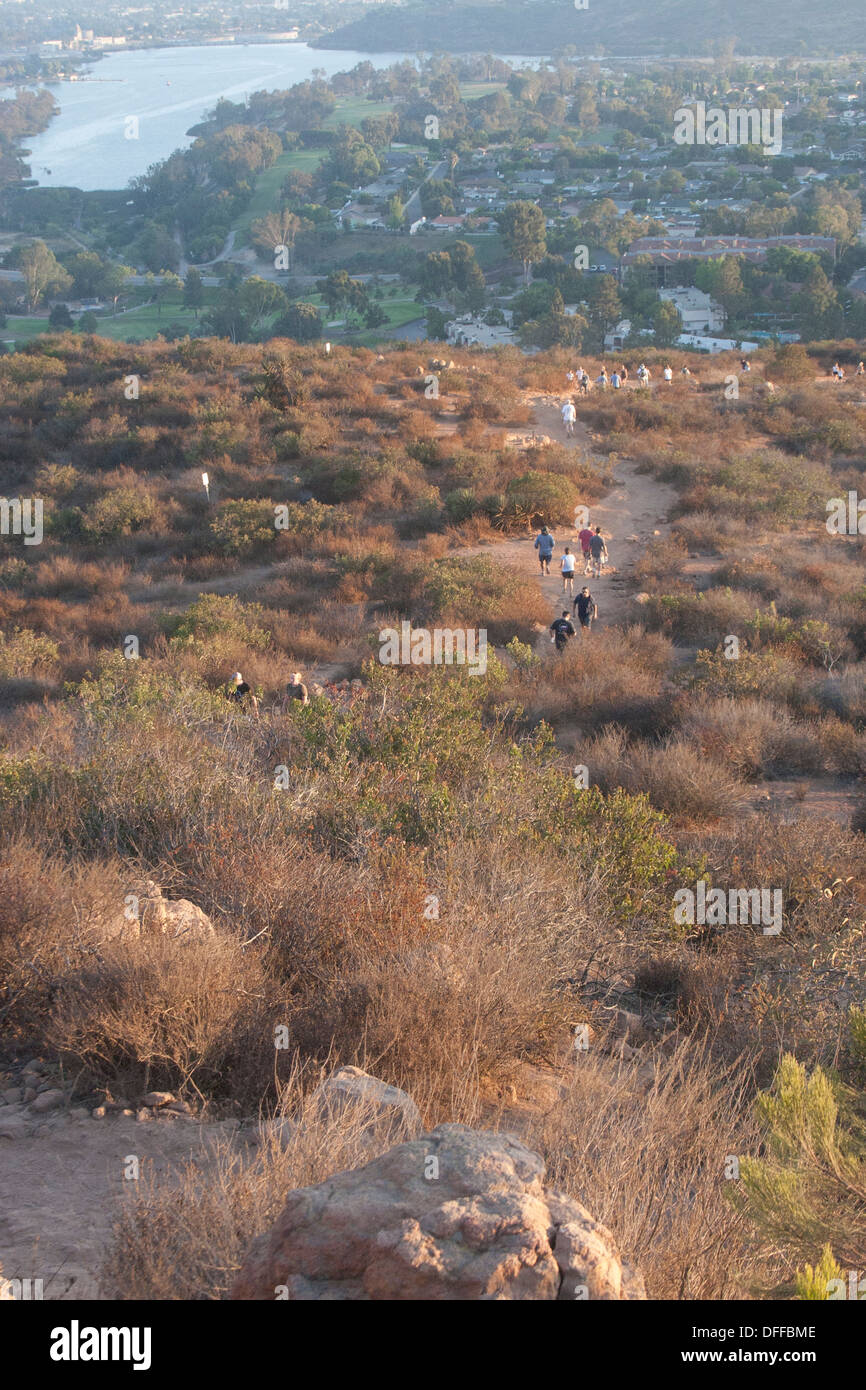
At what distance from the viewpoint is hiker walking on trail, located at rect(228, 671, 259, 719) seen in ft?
28.8

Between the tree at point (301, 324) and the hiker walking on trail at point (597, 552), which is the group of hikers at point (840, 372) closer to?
the hiker walking on trail at point (597, 552)

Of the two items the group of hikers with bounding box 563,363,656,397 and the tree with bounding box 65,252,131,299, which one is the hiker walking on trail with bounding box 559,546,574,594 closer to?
the group of hikers with bounding box 563,363,656,397

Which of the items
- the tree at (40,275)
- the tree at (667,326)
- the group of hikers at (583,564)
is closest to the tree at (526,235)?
the tree at (667,326)

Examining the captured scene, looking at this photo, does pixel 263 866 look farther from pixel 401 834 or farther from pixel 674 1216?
pixel 674 1216

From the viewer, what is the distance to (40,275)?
241 feet

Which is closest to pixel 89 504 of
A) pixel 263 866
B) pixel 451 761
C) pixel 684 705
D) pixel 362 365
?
pixel 362 365

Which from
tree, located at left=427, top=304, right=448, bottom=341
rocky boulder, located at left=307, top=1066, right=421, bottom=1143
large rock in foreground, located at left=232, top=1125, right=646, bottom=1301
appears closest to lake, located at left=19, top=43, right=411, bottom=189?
tree, located at left=427, top=304, right=448, bottom=341

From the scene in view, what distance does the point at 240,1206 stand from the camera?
251cm

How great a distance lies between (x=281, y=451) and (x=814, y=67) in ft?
612

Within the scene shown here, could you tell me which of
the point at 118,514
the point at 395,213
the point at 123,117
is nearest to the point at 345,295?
the point at 395,213

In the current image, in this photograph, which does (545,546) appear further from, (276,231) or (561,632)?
(276,231)

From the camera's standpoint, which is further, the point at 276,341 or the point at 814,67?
the point at 814,67

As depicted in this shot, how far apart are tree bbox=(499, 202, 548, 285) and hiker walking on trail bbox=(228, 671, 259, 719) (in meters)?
68.6

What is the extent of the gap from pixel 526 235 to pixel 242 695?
70.0 metres
